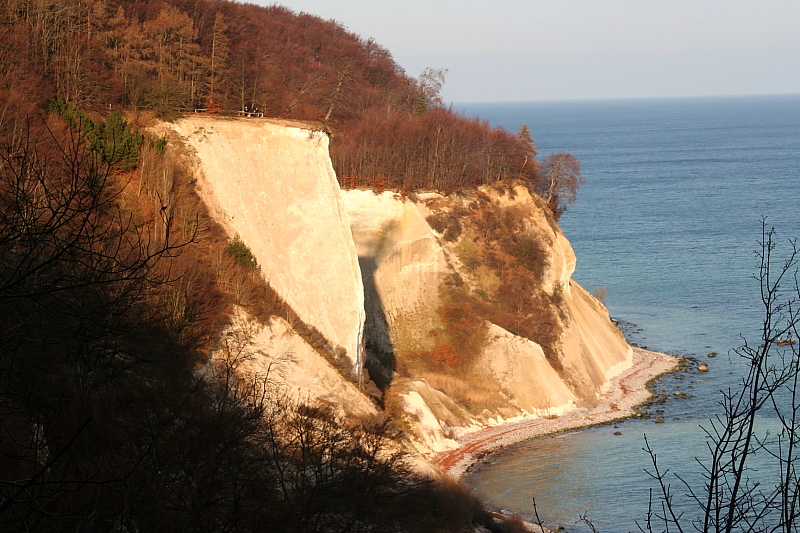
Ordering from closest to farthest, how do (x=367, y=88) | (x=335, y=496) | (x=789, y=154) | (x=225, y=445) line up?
(x=225, y=445) → (x=335, y=496) → (x=367, y=88) → (x=789, y=154)

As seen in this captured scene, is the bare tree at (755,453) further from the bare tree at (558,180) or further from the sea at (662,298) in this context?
the bare tree at (558,180)

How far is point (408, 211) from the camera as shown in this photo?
4975cm

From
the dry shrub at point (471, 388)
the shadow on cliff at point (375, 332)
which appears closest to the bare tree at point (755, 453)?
the dry shrub at point (471, 388)

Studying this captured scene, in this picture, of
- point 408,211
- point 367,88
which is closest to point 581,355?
point 408,211

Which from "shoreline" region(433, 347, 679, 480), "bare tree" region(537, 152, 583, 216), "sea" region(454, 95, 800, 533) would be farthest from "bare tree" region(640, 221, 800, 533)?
"bare tree" region(537, 152, 583, 216)

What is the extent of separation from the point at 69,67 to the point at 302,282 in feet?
43.4

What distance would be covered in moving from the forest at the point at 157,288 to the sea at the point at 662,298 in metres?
5.88

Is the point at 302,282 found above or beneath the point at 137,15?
beneath

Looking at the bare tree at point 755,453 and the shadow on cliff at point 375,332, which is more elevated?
the bare tree at point 755,453

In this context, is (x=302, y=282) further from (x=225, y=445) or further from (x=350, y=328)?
(x=225, y=445)

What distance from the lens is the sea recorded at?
111 ft

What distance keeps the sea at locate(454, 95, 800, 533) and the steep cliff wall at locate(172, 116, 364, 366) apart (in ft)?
30.9

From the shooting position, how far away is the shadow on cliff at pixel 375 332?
141ft

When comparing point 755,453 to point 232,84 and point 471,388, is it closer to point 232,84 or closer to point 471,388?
point 471,388
